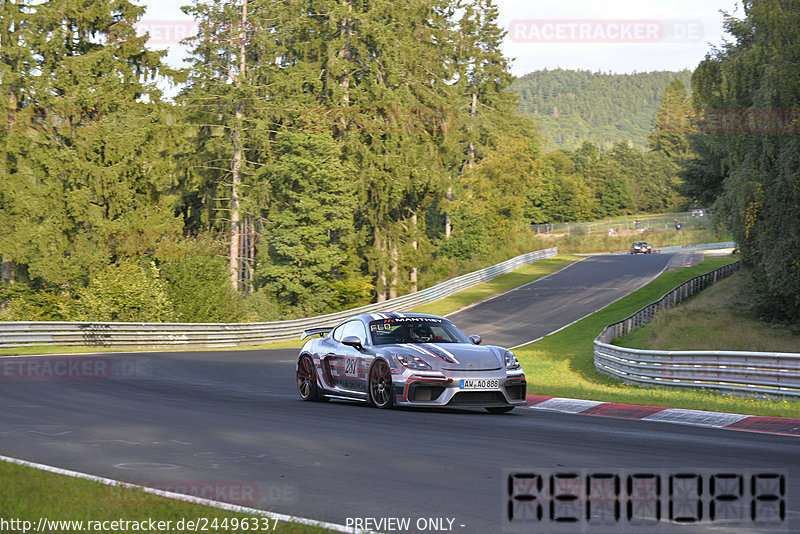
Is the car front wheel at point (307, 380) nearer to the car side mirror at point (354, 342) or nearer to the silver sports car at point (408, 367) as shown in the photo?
the silver sports car at point (408, 367)

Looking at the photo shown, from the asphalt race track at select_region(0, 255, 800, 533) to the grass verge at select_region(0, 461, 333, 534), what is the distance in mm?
500

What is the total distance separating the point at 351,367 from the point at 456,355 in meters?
2.11

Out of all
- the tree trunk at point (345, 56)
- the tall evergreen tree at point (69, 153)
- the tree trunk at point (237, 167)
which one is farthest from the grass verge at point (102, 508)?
the tree trunk at point (345, 56)

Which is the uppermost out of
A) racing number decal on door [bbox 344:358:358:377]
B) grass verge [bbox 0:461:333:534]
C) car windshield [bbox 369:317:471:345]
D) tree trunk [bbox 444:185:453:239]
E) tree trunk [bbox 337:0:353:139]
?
tree trunk [bbox 337:0:353:139]

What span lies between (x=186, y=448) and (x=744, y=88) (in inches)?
872

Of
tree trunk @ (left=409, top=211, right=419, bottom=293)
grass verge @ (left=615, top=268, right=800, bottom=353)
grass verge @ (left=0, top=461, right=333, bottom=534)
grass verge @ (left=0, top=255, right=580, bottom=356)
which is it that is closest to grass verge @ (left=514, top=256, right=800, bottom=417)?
grass verge @ (left=615, top=268, right=800, bottom=353)

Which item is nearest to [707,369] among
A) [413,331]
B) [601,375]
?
[601,375]

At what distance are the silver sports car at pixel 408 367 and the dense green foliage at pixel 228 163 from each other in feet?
83.6

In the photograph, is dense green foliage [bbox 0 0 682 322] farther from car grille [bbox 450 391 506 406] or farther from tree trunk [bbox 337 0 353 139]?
car grille [bbox 450 391 506 406]

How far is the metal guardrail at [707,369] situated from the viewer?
683 inches

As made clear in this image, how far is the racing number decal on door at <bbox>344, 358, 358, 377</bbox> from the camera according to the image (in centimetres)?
1433

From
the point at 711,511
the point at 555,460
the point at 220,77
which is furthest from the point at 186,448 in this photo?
the point at 220,77

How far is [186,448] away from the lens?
30.5 feet

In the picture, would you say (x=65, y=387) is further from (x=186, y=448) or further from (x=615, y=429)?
(x=615, y=429)
